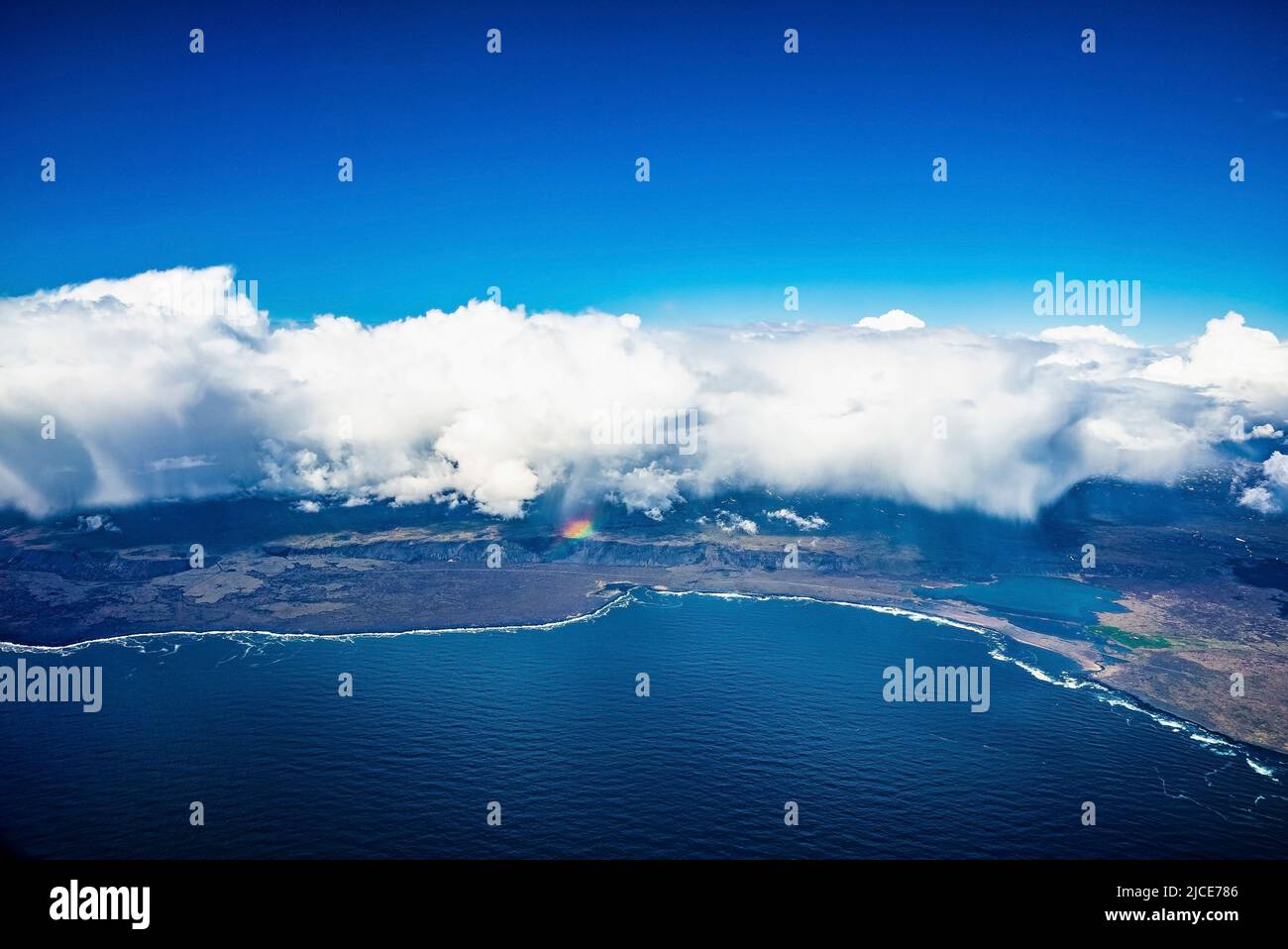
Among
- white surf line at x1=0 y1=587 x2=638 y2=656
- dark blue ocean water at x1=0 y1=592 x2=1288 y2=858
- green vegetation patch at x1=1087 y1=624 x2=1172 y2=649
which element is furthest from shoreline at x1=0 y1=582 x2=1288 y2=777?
green vegetation patch at x1=1087 y1=624 x2=1172 y2=649

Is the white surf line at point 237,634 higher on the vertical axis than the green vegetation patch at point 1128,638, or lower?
higher

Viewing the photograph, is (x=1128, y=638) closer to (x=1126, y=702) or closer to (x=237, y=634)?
(x=1126, y=702)

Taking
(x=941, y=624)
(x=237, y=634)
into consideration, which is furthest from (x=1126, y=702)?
(x=237, y=634)

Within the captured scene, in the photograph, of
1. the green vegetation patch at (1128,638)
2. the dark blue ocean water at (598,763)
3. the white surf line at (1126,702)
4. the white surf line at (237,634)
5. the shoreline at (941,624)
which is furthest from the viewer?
the green vegetation patch at (1128,638)

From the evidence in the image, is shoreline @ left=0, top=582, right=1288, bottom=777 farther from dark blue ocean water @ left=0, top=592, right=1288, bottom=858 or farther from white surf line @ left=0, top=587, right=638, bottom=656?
dark blue ocean water @ left=0, top=592, right=1288, bottom=858

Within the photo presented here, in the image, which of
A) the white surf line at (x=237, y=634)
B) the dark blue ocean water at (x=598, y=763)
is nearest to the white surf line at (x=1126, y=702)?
the dark blue ocean water at (x=598, y=763)

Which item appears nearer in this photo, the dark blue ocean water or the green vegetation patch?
the dark blue ocean water

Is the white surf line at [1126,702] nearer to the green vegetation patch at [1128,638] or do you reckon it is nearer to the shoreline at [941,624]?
the shoreline at [941,624]
